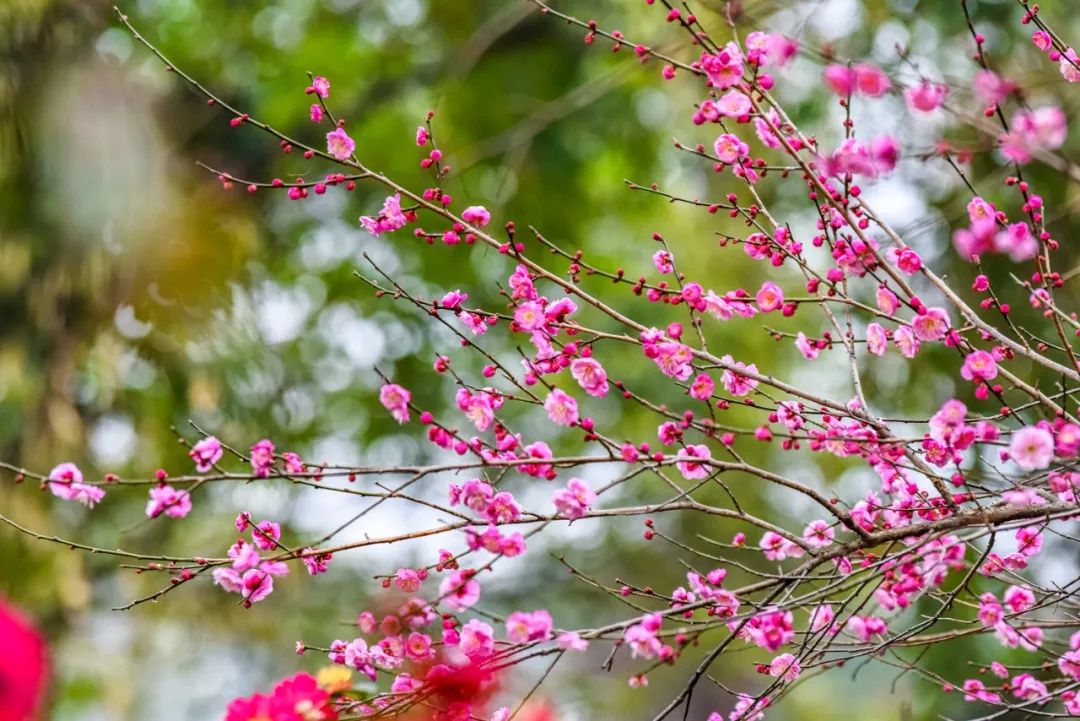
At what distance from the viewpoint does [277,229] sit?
6.73m

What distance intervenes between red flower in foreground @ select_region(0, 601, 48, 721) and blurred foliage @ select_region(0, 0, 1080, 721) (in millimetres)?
3356

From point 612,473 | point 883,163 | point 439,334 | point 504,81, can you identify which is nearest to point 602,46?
point 504,81

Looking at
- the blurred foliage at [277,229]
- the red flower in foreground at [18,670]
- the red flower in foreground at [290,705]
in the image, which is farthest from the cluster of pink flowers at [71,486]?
the blurred foliage at [277,229]

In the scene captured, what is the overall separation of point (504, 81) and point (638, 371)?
77.6 inches

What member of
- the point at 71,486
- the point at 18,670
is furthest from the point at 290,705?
the point at 18,670

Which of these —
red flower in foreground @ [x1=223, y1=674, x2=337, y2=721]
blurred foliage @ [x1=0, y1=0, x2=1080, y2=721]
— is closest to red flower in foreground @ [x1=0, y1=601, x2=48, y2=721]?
red flower in foreground @ [x1=223, y1=674, x2=337, y2=721]

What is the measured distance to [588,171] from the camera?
6.81 meters

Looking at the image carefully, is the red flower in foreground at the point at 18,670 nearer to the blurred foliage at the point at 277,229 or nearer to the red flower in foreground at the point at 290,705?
the red flower in foreground at the point at 290,705

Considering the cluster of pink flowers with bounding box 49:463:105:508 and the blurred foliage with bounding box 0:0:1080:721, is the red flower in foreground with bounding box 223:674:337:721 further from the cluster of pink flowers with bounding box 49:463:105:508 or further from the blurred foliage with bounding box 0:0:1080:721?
the blurred foliage with bounding box 0:0:1080:721

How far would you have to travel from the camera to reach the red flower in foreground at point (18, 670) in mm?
970

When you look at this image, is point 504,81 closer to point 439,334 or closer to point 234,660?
point 439,334

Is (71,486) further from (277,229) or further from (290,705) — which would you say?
(277,229)

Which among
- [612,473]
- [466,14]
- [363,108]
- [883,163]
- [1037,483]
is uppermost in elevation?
[466,14]

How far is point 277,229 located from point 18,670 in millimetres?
5988
